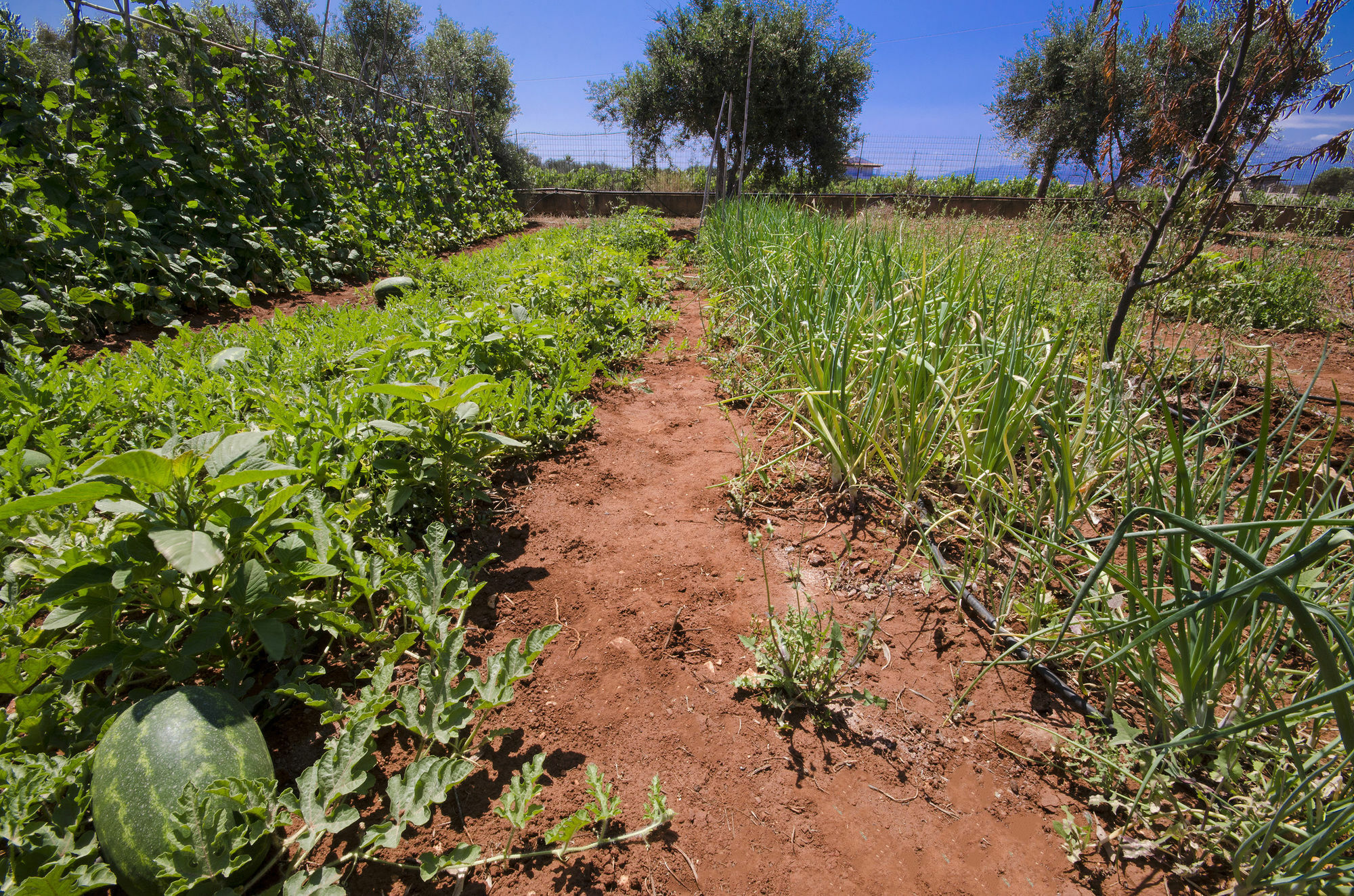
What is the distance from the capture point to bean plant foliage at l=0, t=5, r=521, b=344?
3.64 m

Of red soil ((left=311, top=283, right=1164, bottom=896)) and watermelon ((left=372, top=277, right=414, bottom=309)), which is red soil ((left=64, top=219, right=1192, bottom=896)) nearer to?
red soil ((left=311, top=283, right=1164, bottom=896))

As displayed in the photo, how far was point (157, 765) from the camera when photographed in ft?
3.51

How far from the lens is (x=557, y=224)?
13.2 m

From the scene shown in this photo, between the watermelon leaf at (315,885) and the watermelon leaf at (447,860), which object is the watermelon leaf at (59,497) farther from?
the watermelon leaf at (447,860)

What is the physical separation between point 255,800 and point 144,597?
59 cm

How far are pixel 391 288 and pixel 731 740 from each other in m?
4.84

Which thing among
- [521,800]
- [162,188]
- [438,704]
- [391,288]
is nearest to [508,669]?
[438,704]

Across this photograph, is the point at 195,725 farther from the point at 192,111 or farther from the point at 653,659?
the point at 192,111

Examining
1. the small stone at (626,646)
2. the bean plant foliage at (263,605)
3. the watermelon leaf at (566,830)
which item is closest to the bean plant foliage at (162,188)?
the bean plant foliage at (263,605)

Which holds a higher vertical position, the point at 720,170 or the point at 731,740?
the point at 720,170

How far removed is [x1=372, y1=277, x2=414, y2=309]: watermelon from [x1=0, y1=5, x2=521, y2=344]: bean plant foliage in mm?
810

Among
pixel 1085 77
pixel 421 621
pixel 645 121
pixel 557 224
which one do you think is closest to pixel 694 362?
pixel 421 621

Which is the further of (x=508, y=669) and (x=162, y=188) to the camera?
(x=162, y=188)

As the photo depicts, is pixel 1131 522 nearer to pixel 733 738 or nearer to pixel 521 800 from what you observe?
pixel 733 738
